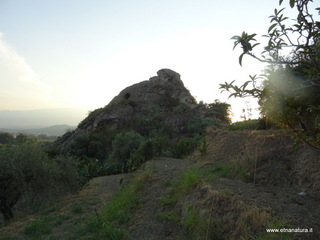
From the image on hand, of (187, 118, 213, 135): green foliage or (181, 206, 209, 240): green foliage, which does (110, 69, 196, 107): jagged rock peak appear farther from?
(181, 206, 209, 240): green foliage

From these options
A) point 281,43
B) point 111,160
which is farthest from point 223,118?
point 281,43

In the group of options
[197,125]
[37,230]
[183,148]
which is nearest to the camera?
[37,230]

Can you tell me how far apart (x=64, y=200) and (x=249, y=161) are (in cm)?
796

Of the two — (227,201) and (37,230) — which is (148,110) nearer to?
(37,230)

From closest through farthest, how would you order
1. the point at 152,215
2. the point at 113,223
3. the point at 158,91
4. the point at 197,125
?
the point at 152,215 → the point at 113,223 → the point at 197,125 → the point at 158,91

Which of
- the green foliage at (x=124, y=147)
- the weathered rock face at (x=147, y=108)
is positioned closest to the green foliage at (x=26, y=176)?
the green foliage at (x=124, y=147)

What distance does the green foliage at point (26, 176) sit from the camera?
9219mm

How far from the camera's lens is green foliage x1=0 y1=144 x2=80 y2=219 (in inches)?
363

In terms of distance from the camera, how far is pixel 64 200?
11234 mm

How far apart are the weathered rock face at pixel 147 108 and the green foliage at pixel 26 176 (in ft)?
49.7

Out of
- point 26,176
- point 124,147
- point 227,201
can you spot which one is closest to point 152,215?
point 227,201

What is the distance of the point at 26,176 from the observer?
9.85 meters

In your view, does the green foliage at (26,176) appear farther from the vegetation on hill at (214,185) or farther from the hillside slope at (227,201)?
the hillside slope at (227,201)

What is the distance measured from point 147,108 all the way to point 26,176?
2139 cm
